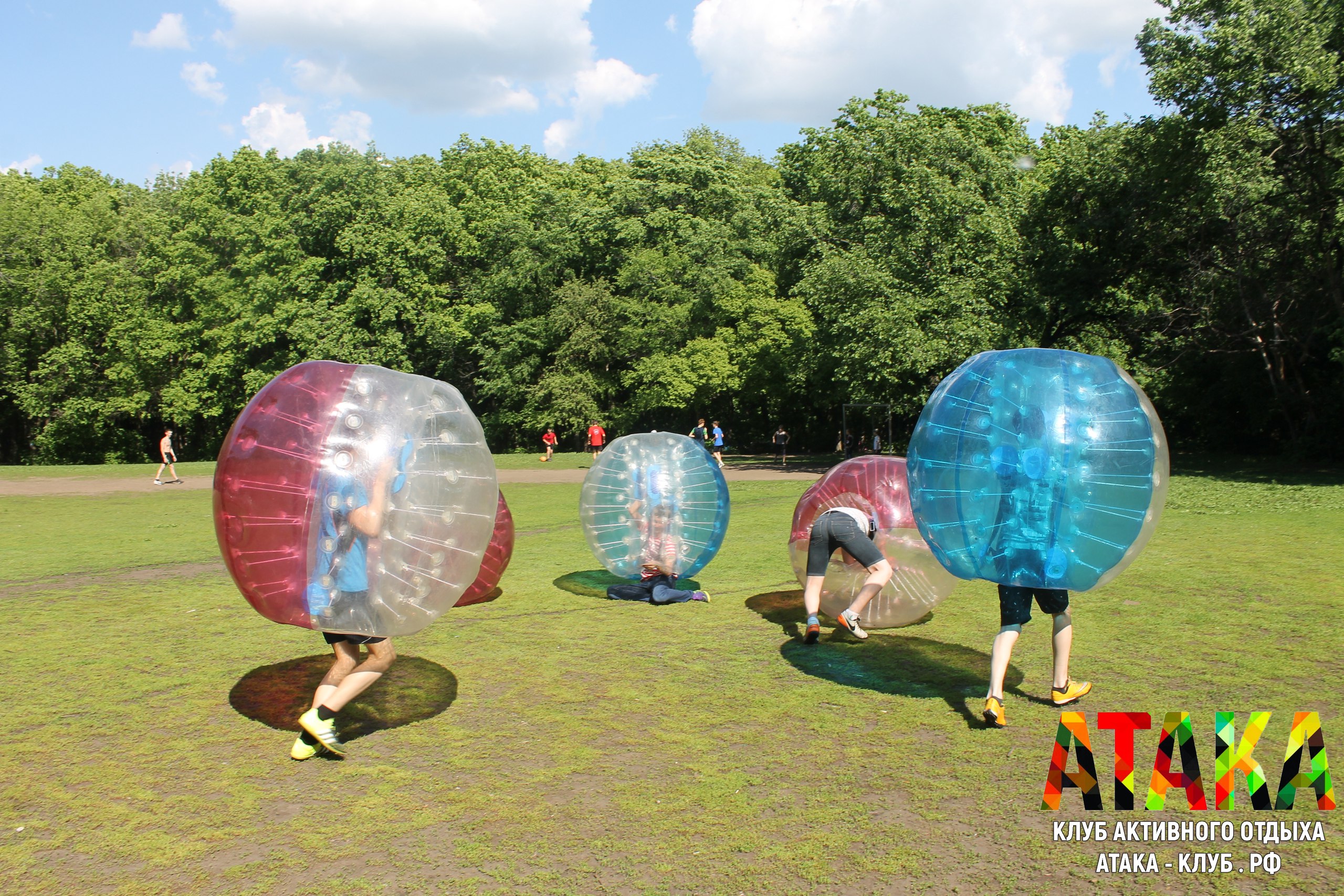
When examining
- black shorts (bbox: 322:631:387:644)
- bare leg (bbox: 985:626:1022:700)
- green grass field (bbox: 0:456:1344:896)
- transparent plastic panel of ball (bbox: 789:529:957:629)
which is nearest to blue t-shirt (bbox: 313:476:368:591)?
black shorts (bbox: 322:631:387:644)

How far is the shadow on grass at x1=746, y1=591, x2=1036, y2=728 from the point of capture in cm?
716

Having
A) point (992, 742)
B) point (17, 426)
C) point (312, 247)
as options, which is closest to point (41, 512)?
point (992, 742)

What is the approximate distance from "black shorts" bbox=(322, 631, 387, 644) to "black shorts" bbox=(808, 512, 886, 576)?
3.81 metres

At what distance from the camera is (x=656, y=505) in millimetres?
10133

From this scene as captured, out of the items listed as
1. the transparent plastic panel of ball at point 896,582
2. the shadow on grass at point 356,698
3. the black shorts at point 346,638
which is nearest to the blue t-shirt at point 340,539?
the black shorts at point 346,638

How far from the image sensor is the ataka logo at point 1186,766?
15.9 feet

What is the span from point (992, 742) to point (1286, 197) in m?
25.5

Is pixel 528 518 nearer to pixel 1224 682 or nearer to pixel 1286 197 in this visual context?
pixel 1224 682

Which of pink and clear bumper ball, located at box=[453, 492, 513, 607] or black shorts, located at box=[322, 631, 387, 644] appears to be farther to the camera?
pink and clear bumper ball, located at box=[453, 492, 513, 607]

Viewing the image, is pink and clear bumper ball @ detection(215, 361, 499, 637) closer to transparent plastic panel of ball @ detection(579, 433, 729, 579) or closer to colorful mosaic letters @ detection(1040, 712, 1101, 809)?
colorful mosaic letters @ detection(1040, 712, 1101, 809)

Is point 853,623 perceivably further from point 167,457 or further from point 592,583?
point 167,457

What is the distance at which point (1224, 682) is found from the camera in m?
7.16

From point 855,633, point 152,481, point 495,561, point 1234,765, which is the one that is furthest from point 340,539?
point 152,481

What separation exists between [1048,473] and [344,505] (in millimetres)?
4287
